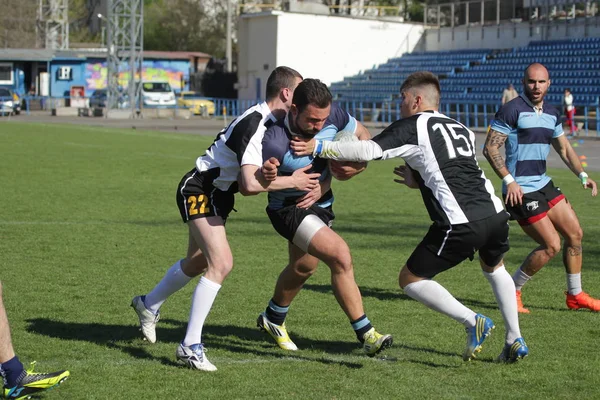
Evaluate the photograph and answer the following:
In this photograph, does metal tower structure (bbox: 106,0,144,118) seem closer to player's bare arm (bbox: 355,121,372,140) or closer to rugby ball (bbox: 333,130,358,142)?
player's bare arm (bbox: 355,121,372,140)

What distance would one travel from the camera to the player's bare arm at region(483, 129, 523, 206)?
778cm

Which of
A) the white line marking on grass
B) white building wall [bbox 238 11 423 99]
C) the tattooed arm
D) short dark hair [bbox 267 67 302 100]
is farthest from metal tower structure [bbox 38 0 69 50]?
short dark hair [bbox 267 67 302 100]

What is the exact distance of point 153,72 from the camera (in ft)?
243

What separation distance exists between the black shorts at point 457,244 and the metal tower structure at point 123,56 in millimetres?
45319

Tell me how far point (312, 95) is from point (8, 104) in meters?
50.0

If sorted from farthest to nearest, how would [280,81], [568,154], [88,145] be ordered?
[88,145]
[568,154]
[280,81]

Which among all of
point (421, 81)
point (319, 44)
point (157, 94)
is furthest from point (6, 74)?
point (421, 81)

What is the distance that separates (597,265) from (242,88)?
167 feet

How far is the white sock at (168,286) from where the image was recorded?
686cm

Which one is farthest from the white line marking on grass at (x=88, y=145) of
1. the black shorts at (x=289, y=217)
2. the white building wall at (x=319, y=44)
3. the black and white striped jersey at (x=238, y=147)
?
the white building wall at (x=319, y=44)

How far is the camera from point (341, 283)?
20.6ft

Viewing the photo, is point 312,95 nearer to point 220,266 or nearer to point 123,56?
point 220,266

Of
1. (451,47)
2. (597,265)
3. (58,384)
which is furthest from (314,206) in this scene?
(451,47)

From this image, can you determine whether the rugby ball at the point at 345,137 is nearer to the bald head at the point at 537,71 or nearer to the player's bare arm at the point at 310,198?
the player's bare arm at the point at 310,198
